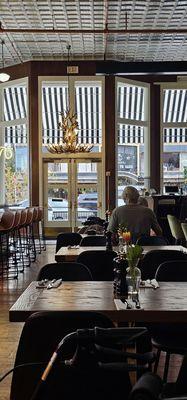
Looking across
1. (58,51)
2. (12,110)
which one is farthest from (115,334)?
(12,110)

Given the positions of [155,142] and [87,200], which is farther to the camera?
[155,142]

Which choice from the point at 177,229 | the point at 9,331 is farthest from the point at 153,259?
the point at 177,229

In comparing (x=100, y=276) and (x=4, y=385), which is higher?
(x=100, y=276)

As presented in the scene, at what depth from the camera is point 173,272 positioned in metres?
3.94

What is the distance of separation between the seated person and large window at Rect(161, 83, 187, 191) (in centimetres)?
908

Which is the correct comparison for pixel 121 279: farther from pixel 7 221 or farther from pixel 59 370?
pixel 7 221

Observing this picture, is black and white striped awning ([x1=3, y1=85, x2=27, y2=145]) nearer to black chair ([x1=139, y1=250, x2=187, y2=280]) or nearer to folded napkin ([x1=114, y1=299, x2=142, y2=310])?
black chair ([x1=139, y1=250, x2=187, y2=280])

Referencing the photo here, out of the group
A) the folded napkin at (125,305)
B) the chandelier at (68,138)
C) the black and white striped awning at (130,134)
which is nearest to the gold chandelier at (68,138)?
the chandelier at (68,138)

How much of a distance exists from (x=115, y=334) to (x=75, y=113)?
1307 centimetres

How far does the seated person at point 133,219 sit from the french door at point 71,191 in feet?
27.4

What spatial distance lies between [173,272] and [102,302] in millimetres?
1015

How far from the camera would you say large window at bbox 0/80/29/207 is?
14578 millimetres

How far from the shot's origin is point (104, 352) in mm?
1369

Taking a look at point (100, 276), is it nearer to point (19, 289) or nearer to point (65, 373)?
point (65, 373)
